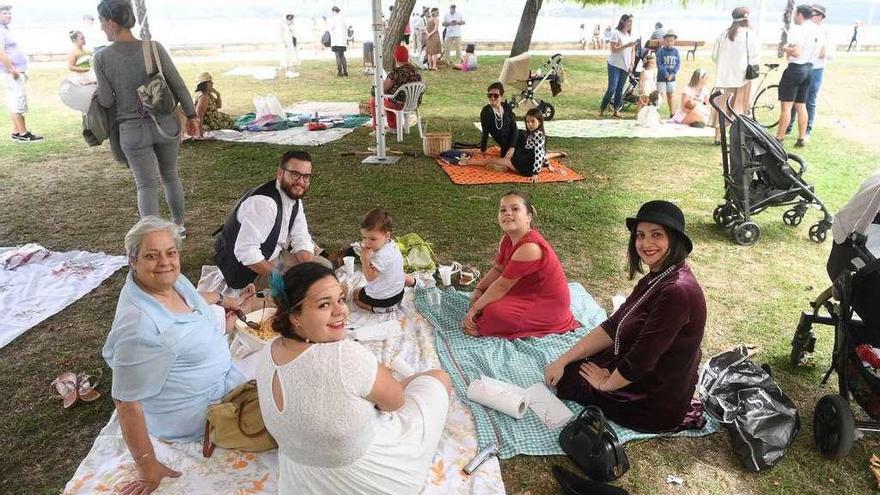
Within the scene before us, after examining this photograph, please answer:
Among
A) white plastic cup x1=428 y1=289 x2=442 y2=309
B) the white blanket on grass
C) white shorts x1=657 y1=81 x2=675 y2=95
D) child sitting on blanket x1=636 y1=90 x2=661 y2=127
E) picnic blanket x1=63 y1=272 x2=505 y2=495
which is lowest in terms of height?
picnic blanket x1=63 y1=272 x2=505 y2=495

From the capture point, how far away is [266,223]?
3.94 meters

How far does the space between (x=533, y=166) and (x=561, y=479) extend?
5.09 metres

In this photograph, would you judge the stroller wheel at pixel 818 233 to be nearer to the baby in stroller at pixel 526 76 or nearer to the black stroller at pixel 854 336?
the black stroller at pixel 854 336

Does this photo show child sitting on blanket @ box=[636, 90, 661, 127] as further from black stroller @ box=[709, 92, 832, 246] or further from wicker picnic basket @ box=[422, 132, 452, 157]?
black stroller @ box=[709, 92, 832, 246]

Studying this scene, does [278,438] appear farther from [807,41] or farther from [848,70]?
Answer: [848,70]

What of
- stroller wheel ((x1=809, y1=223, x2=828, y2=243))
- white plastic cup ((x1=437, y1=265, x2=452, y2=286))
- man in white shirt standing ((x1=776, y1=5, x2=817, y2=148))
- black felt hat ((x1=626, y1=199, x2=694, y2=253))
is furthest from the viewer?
man in white shirt standing ((x1=776, y1=5, x2=817, y2=148))

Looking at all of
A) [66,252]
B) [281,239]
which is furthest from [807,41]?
[66,252]

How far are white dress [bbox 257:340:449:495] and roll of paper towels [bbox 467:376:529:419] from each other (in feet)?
2.53

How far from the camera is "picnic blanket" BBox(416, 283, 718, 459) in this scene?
294cm

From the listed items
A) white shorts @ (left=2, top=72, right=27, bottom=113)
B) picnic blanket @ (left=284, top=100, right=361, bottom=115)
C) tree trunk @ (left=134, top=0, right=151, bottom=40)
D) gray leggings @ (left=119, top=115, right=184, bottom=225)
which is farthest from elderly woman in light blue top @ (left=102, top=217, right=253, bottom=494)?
picnic blanket @ (left=284, top=100, right=361, bottom=115)

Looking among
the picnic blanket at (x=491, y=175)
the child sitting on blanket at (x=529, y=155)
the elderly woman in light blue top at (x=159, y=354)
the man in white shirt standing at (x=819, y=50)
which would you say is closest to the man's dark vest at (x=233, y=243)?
the elderly woman in light blue top at (x=159, y=354)

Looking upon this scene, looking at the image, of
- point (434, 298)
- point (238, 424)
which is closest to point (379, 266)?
point (434, 298)

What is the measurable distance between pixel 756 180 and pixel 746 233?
593mm

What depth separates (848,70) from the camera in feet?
53.1
